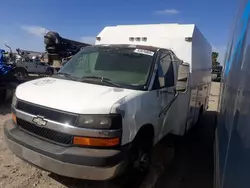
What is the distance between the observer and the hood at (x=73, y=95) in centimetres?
278

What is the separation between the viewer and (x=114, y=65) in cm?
402

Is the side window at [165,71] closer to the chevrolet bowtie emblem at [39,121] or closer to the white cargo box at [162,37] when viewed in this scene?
the white cargo box at [162,37]

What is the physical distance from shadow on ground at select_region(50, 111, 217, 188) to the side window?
160cm

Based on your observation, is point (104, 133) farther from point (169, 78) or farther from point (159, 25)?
point (159, 25)

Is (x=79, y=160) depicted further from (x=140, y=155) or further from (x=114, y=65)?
(x=114, y=65)

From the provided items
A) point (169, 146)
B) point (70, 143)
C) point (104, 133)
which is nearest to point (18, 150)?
A: point (70, 143)

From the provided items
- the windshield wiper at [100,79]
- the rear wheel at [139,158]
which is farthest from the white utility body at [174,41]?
the windshield wiper at [100,79]

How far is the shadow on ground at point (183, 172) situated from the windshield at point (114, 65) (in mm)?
1501

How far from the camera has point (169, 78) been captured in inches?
171

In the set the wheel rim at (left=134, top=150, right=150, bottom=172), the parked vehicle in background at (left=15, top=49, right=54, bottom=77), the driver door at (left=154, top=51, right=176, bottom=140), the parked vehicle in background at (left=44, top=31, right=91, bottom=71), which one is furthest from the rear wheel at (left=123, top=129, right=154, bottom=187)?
the parked vehicle in background at (left=15, top=49, right=54, bottom=77)

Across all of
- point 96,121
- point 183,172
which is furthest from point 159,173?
point 96,121

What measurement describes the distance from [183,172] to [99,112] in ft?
8.39

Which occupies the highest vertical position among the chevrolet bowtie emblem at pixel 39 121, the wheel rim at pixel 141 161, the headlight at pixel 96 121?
the headlight at pixel 96 121

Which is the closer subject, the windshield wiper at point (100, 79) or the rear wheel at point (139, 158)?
the rear wheel at point (139, 158)
